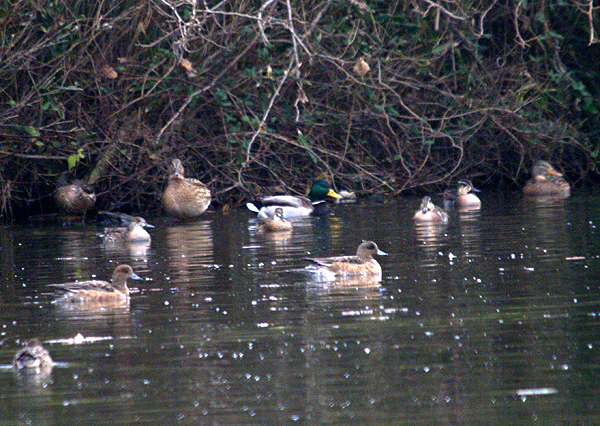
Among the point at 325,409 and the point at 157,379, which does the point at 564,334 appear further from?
the point at 157,379

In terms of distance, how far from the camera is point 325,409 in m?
5.12

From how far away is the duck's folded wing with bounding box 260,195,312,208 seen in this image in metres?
17.4

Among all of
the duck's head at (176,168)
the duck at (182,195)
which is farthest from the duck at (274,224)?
the duck's head at (176,168)

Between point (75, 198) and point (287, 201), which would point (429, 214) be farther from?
point (75, 198)

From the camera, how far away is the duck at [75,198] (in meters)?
17.7

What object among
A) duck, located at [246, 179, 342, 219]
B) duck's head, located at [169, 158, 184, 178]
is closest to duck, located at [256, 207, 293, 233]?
duck, located at [246, 179, 342, 219]

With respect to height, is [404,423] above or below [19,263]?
below

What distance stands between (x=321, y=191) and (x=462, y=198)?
8.42ft

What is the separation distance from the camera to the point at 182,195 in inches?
681

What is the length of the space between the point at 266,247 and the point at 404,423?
25.9 feet

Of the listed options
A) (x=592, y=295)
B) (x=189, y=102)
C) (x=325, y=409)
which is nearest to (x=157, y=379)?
(x=325, y=409)

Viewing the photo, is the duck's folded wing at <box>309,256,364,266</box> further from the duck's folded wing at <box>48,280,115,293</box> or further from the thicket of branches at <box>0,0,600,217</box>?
the thicket of branches at <box>0,0,600,217</box>

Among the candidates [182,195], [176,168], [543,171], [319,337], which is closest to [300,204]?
[182,195]

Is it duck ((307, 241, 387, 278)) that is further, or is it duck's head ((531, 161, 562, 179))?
duck's head ((531, 161, 562, 179))
